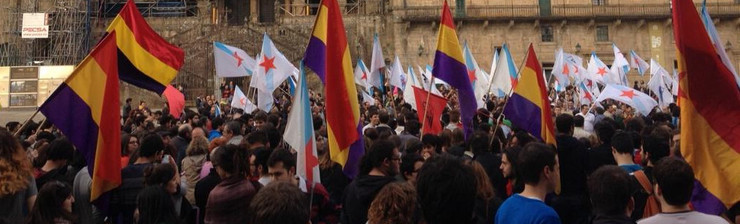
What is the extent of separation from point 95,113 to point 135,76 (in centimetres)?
334

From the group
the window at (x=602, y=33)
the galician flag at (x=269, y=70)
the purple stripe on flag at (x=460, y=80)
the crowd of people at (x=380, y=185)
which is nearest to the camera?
the crowd of people at (x=380, y=185)

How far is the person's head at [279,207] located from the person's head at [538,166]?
1698 mm

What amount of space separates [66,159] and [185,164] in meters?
1.30

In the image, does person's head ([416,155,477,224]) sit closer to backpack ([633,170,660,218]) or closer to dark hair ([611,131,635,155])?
backpack ([633,170,660,218])

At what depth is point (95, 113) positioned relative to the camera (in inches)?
265

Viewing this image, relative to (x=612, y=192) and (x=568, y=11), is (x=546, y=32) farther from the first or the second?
(x=612, y=192)

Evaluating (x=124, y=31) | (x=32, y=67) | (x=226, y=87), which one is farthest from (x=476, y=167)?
(x=32, y=67)

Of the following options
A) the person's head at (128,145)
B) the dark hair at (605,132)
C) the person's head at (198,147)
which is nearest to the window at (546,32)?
the dark hair at (605,132)

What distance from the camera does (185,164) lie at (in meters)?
7.71

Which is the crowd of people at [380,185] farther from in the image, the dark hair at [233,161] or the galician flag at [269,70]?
the galician flag at [269,70]

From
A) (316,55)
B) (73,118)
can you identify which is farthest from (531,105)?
(73,118)

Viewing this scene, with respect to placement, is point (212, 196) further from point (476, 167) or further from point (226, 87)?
point (226, 87)

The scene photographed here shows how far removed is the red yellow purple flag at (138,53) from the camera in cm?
993

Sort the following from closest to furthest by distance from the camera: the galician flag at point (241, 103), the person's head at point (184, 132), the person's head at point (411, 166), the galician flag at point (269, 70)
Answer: the person's head at point (411, 166), the person's head at point (184, 132), the galician flag at point (269, 70), the galician flag at point (241, 103)
